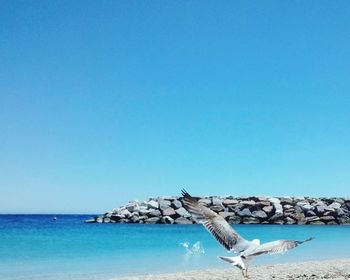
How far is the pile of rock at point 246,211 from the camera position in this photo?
4121 centimetres

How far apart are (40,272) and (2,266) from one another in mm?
1859

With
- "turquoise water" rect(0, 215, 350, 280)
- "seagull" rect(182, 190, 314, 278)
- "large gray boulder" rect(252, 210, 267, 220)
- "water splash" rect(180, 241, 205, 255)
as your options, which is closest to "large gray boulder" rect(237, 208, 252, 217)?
"large gray boulder" rect(252, 210, 267, 220)

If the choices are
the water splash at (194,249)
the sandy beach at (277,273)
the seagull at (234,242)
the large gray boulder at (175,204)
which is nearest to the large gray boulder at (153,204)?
the large gray boulder at (175,204)

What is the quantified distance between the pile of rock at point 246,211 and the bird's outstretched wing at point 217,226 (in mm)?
33374

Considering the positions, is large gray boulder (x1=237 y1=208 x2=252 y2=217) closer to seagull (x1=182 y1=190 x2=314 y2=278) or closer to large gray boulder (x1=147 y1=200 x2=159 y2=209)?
large gray boulder (x1=147 y1=200 x2=159 y2=209)

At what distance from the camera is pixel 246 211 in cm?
4175

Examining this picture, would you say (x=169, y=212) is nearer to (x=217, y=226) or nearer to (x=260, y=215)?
(x=260, y=215)

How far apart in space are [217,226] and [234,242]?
1.09 feet

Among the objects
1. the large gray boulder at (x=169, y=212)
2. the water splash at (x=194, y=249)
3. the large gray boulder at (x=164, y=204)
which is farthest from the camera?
the large gray boulder at (x=164, y=204)

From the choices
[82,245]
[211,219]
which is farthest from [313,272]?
[82,245]

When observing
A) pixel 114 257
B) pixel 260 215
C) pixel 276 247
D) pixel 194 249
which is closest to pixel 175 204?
pixel 260 215

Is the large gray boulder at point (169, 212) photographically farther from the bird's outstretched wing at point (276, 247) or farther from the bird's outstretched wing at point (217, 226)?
the bird's outstretched wing at point (276, 247)

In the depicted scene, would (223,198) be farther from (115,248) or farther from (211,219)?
(211,219)

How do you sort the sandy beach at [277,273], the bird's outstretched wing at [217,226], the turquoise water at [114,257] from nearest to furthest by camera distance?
1. the bird's outstretched wing at [217,226]
2. the sandy beach at [277,273]
3. the turquoise water at [114,257]
